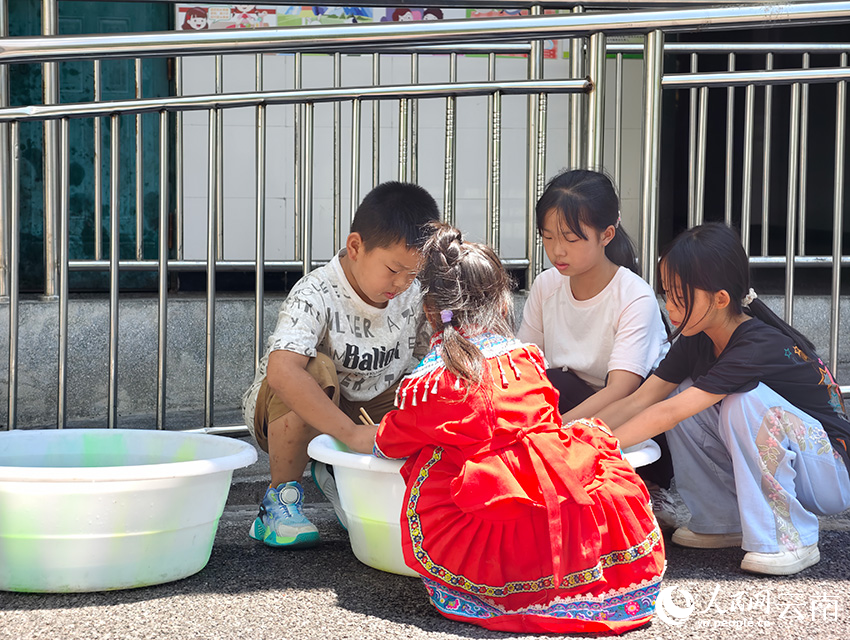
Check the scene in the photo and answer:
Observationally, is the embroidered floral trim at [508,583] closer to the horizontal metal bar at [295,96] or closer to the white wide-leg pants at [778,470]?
the white wide-leg pants at [778,470]

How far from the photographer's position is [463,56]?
13.5 ft

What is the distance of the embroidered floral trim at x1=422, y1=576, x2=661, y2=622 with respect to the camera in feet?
5.07

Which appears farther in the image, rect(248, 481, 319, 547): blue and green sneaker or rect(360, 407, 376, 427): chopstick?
rect(360, 407, 376, 427): chopstick

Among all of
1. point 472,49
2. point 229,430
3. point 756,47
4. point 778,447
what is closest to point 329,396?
point 229,430

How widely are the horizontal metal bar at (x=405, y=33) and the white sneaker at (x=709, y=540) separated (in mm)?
1218

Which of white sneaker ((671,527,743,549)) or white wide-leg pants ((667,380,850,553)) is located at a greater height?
white wide-leg pants ((667,380,850,553))

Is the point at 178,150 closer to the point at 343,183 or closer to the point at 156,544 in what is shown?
the point at 343,183

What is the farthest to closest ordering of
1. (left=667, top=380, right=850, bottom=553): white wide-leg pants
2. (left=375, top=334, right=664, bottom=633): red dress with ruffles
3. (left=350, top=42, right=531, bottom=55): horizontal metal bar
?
(left=350, top=42, right=531, bottom=55): horizontal metal bar < (left=667, top=380, right=850, bottom=553): white wide-leg pants < (left=375, top=334, right=664, bottom=633): red dress with ruffles

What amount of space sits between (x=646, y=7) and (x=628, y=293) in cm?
75

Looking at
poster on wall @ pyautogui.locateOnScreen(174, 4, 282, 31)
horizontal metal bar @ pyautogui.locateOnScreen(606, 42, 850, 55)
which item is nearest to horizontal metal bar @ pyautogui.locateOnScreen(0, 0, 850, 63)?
horizontal metal bar @ pyautogui.locateOnScreen(606, 42, 850, 55)

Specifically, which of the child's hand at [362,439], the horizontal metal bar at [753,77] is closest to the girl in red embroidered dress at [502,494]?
the child's hand at [362,439]

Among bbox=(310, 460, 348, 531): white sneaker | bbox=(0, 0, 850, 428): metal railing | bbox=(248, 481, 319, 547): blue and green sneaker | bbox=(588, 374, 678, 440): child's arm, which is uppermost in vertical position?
bbox=(0, 0, 850, 428): metal railing

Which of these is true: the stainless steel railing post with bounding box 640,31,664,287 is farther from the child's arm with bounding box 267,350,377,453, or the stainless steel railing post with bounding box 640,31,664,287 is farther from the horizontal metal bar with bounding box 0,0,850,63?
the child's arm with bounding box 267,350,377,453

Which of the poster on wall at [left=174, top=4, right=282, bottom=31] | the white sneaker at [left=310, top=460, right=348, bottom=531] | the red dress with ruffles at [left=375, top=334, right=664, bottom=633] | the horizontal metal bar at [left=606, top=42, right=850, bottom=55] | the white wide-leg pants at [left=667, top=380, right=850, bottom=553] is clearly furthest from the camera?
the poster on wall at [left=174, top=4, right=282, bottom=31]
